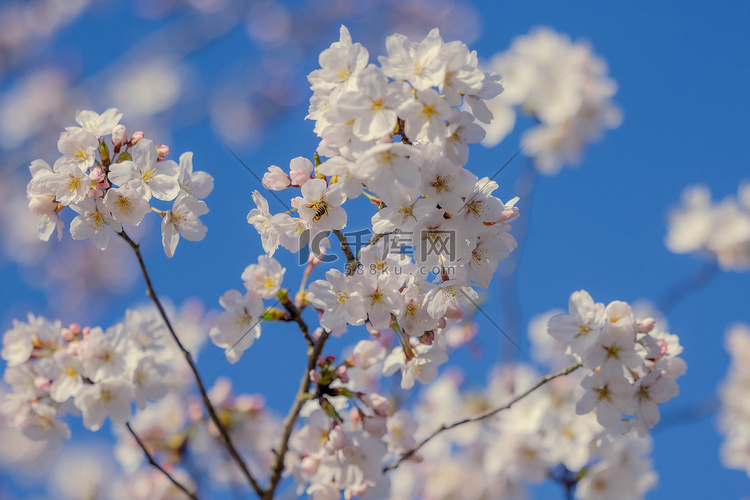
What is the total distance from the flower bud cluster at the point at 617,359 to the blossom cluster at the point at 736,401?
10.6 ft

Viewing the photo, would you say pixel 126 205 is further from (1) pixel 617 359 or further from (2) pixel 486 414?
(1) pixel 617 359

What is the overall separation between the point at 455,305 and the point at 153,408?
2.37 meters

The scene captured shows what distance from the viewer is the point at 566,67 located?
4883 millimetres

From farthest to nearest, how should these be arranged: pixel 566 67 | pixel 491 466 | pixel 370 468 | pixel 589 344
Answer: pixel 566 67 < pixel 491 466 < pixel 370 468 < pixel 589 344

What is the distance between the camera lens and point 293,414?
1.93 meters

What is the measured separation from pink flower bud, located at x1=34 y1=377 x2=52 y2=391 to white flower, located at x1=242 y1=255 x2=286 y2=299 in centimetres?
91

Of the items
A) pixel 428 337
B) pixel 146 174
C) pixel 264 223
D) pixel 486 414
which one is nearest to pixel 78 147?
pixel 146 174

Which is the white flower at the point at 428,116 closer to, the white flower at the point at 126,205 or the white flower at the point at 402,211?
the white flower at the point at 402,211

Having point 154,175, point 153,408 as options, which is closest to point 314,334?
point 154,175

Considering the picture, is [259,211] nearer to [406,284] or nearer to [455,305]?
[406,284]

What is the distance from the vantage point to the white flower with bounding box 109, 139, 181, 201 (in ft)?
5.58

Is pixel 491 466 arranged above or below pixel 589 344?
above

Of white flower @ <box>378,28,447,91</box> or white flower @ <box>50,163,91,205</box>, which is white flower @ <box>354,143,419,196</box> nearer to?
white flower @ <box>378,28,447,91</box>

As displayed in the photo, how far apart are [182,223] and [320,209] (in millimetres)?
517
